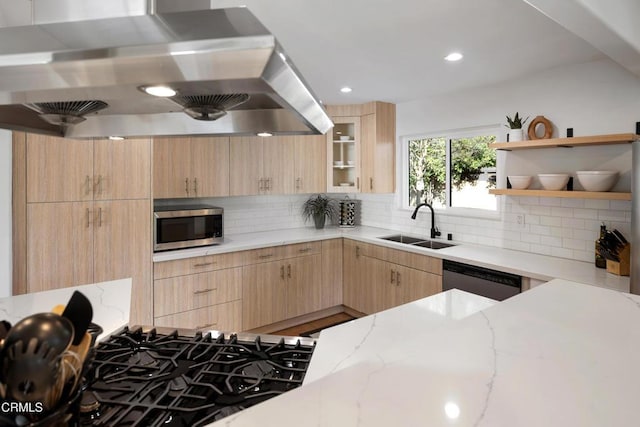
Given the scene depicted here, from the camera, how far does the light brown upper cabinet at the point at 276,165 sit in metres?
3.64

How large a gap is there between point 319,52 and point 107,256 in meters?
2.11

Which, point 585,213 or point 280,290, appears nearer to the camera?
point 585,213

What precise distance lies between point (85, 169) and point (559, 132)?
11.6 ft

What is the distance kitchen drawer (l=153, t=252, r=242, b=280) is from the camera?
2920 millimetres

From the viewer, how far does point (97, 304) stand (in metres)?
1.64

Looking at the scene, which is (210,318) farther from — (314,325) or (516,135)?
(516,135)

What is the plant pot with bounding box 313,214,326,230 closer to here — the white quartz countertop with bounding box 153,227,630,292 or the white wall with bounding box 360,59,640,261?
the white quartz countertop with bounding box 153,227,630,292

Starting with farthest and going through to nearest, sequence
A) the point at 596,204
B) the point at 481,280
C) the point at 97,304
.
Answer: the point at 481,280, the point at 596,204, the point at 97,304

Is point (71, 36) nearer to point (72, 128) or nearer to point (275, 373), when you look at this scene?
point (72, 128)

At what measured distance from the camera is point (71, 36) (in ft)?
1.87

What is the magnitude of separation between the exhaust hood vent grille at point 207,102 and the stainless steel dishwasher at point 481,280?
7.94 ft

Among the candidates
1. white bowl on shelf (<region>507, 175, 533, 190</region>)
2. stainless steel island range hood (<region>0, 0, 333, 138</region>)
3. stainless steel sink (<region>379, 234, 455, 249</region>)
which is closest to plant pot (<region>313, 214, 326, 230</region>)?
stainless steel sink (<region>379, 234, 455, 249</region>)

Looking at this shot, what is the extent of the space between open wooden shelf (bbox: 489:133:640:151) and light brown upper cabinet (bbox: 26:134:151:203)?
2.84 meters

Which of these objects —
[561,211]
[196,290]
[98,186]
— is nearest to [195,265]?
[196,290]
